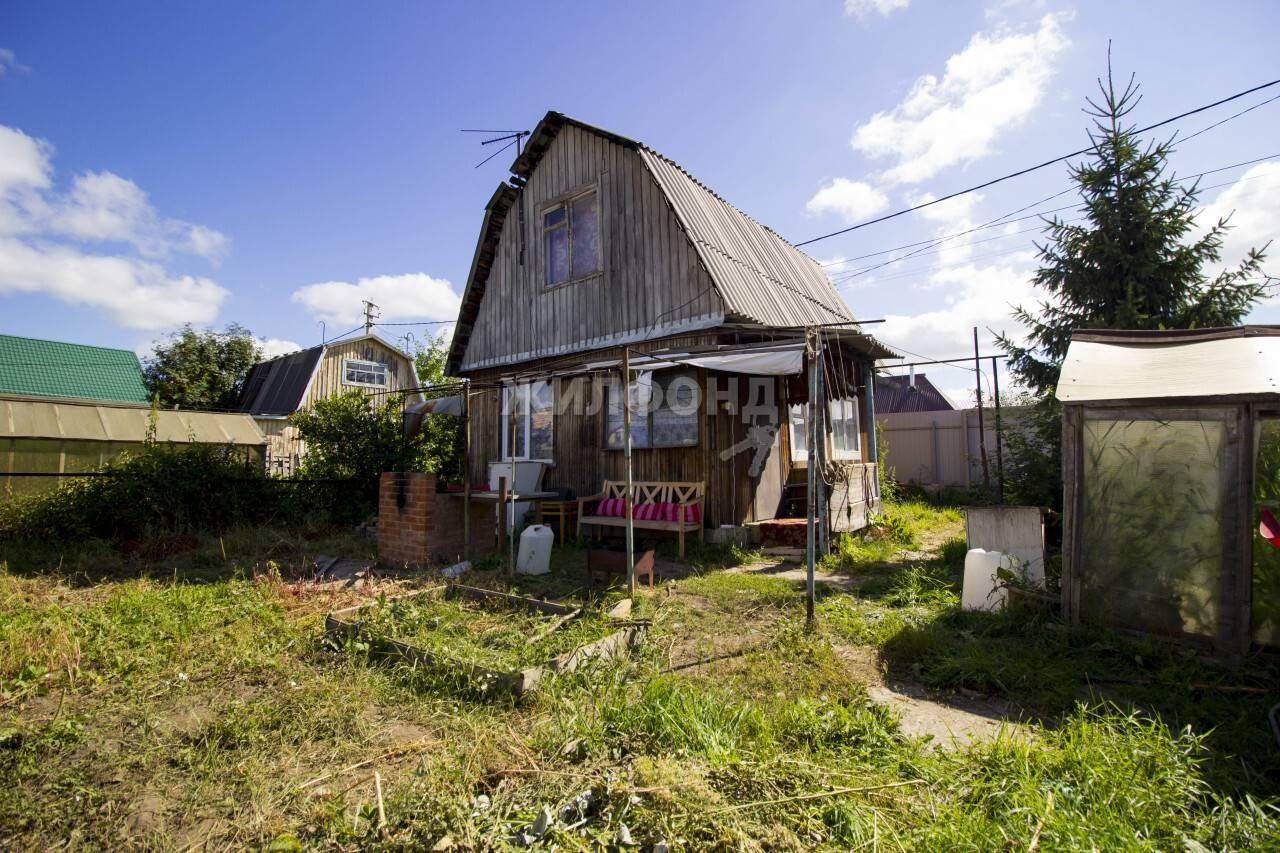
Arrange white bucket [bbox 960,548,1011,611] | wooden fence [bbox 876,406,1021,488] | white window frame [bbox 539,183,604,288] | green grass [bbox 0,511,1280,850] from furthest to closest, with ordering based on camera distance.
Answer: wooden fence [bbox 876,406,1021,488] → white window frame [bbox 539,183,604,288] → white bucket [bbox 960,548,1011,611] → green grass [bbox 0,511,1280,850]

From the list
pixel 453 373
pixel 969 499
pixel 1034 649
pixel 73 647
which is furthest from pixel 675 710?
pixel 969 499

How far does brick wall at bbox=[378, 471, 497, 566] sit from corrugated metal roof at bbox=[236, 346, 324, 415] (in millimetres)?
13451

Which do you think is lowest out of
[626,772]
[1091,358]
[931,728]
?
[931,728]

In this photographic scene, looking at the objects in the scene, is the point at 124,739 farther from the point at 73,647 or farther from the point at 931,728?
the point at 931,728

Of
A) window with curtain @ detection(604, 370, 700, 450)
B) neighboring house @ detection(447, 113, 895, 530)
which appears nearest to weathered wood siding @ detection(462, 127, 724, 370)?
neighboring house @ detection(447, 113, 895, 530)

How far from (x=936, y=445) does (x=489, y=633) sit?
14324 millimetres

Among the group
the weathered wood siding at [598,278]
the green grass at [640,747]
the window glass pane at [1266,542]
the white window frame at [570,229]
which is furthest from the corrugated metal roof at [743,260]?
the green grass at [640,747]

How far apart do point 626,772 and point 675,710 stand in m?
0.54

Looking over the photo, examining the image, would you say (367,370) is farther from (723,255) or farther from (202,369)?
(723,255)

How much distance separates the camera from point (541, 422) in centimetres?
1022

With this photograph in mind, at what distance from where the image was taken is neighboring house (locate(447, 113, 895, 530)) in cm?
799

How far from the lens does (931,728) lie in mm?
3043

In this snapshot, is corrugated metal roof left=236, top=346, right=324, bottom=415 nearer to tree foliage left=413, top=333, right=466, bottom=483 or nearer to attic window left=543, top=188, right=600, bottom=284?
tree foliage left=413, top=333, right=466, bottom=483

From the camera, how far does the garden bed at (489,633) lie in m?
3.51
